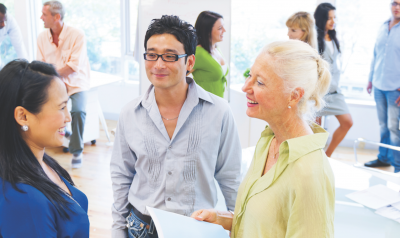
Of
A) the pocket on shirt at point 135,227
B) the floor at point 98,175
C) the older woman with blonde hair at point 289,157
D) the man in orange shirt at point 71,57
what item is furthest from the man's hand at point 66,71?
the older woman with blonde hair at point 289,157

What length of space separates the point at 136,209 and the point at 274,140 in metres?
0.65

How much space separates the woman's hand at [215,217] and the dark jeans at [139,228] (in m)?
0.26

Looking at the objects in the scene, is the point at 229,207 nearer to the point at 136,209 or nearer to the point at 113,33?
the point at 136,209

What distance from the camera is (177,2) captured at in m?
3.96

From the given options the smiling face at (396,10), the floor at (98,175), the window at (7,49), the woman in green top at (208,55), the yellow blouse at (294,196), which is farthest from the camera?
the window at (7,49)

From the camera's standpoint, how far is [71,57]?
3.82 meters

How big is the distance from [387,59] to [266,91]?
10.8ft

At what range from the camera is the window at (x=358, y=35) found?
4.57 meters

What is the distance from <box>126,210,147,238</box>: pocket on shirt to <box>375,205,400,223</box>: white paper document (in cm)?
105

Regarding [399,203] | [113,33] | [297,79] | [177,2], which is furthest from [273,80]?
[113,33]

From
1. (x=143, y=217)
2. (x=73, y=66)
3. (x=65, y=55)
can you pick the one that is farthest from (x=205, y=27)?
(x=143, y=217)

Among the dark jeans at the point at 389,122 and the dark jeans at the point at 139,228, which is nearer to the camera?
the dark jeans at the point at 139,228

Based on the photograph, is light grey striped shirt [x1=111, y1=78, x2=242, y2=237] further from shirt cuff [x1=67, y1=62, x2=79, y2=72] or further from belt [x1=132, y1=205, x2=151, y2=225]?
shirt cuff [x1=67, y1=62, x2=79, y2=72]

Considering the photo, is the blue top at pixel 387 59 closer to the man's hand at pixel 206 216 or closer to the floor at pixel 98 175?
the floor at pixel 98 175
